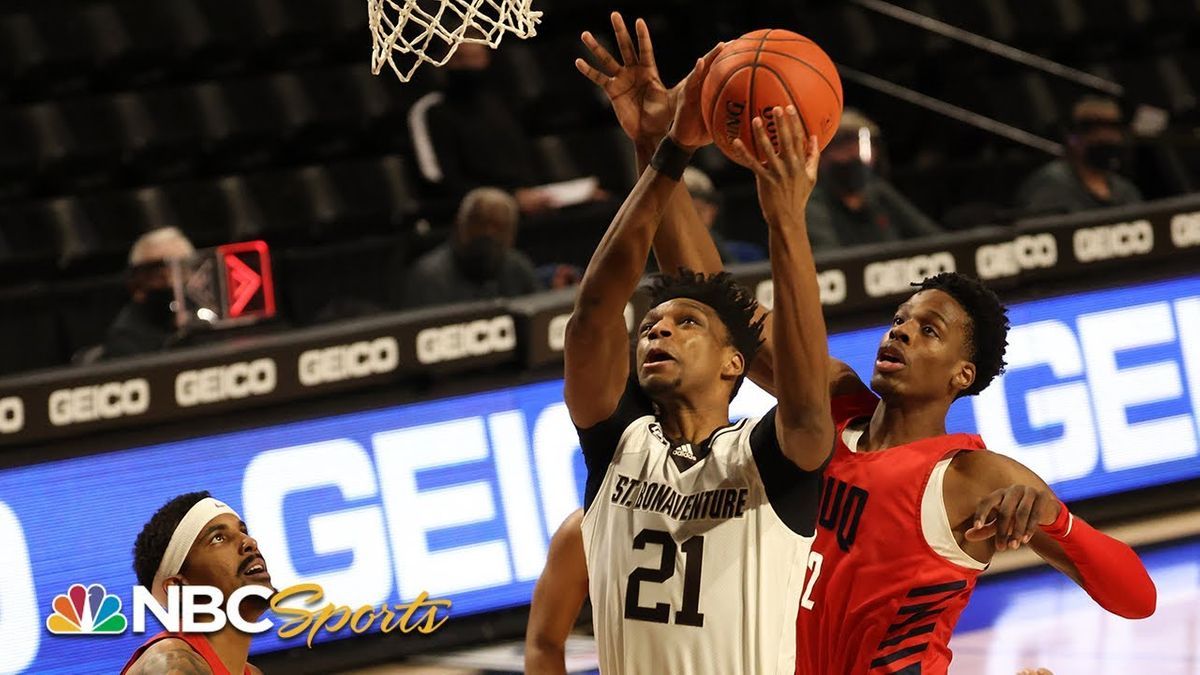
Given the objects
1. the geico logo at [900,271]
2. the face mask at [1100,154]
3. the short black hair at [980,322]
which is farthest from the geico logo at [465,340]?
the face mask at [1100,154]

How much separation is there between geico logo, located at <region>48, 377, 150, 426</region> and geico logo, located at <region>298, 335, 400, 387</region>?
59 cm

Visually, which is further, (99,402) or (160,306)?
(160,306)

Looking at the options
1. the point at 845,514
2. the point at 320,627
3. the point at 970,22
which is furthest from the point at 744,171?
the point at 845,514

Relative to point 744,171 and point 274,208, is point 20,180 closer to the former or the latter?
point 274,208

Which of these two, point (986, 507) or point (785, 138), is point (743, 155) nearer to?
point (785, 138)

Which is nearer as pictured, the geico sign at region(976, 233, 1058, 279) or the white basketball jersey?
the white basketball jersey

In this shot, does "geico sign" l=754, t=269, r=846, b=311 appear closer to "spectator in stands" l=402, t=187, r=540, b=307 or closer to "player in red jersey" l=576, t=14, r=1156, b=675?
"spectator in stands" l=402, t=187, r=540, b=307

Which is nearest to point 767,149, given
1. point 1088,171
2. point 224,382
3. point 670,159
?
point 670,159

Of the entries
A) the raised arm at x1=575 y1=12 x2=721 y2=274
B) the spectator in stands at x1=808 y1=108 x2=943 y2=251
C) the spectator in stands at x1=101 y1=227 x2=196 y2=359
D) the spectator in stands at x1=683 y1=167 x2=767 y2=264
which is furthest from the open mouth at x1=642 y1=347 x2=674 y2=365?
the spectator in stands at x1=808 y1=108 x2=943 y2=251

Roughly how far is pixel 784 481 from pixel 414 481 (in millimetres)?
3498

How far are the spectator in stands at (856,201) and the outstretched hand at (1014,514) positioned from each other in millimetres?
4621

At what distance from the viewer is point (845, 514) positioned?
4.29m

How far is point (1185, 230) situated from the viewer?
839 cm

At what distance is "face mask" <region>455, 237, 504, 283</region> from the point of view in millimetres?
7852
